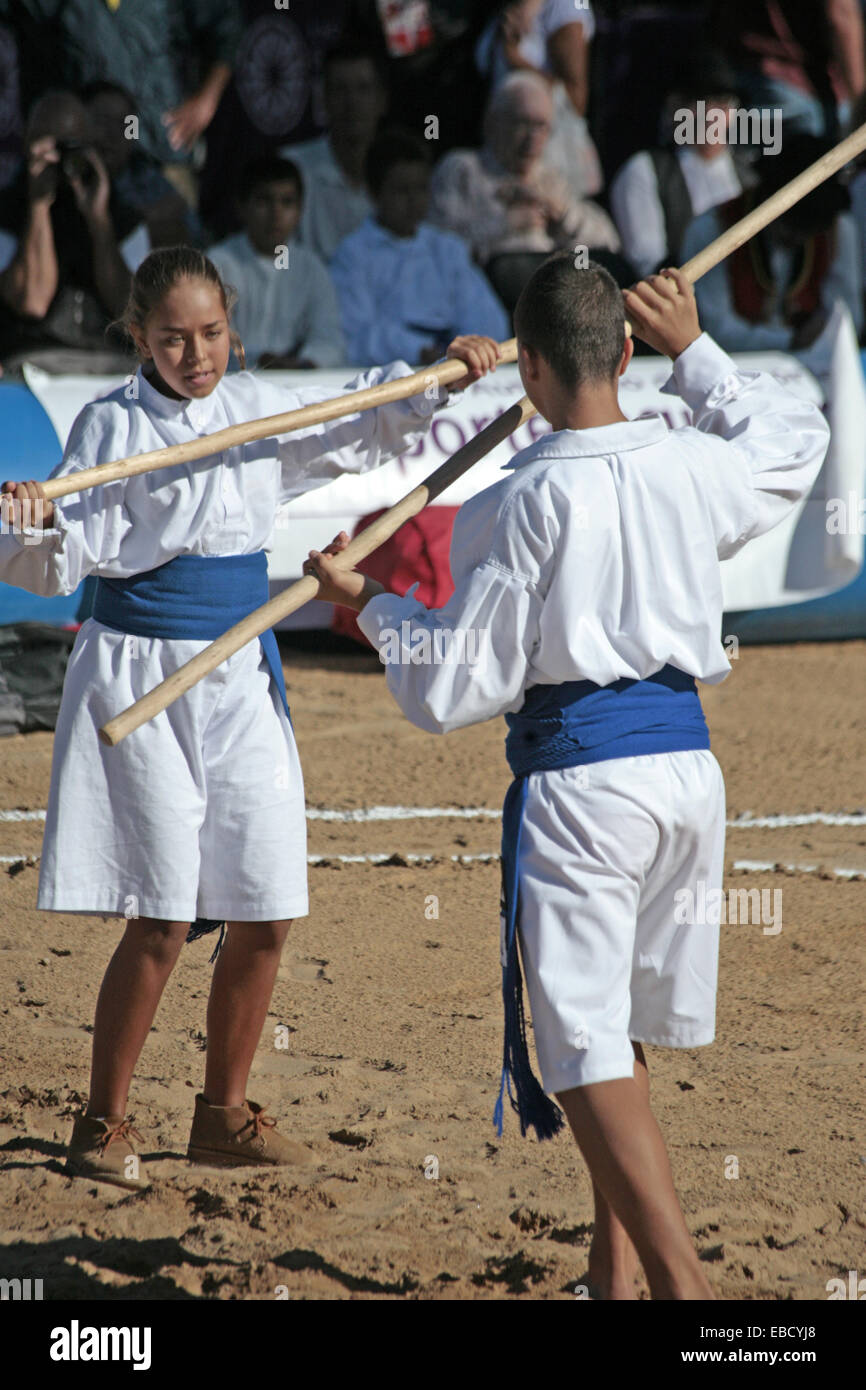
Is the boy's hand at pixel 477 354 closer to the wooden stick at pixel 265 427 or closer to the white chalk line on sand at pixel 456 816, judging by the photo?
the wooden stick at pixel 265 427

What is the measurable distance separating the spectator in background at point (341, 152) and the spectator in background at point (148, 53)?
0.74 m

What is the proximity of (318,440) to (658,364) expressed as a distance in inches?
242

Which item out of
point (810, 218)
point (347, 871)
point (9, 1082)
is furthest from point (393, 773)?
point (810, 218)

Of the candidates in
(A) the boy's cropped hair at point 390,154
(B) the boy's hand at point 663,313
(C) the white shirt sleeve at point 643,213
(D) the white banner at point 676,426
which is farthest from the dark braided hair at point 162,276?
(C) the white shirt sleeve at point 643,213

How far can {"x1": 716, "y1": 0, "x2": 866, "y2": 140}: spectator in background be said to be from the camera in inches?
402

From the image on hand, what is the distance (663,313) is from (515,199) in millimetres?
7273

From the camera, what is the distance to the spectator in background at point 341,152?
9.50 meters

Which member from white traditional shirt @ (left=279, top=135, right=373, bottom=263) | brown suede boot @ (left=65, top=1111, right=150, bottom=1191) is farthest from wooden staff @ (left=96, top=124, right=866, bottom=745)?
white traditional shirt @ (left=279, top=135, right=373, bottom=263)

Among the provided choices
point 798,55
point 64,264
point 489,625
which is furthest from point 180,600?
point 798,55

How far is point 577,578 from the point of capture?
7.72 feet

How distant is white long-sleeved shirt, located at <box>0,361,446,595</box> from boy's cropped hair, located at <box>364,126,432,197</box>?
6271mm

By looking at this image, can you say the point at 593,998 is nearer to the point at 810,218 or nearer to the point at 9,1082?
the point at 9,1082

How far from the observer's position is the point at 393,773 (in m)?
6.43

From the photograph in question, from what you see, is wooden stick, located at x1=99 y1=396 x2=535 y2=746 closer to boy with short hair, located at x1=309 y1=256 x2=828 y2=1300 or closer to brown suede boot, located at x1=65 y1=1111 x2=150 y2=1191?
boy with short hair, located at x1=309 y1=256 x2=828 y2=1300
